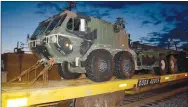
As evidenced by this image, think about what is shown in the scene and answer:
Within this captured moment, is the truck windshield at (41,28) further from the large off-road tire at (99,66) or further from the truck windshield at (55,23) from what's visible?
the large off-road tire at (99,66)

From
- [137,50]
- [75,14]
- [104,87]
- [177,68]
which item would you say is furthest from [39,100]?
[177,68]

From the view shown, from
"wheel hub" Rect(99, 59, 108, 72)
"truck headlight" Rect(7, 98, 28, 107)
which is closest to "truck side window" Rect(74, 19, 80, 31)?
"wheel hub" Rect(99, 59, 108, 72)

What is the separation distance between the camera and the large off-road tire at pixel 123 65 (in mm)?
5770

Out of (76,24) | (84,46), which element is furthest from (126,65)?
(76,24)

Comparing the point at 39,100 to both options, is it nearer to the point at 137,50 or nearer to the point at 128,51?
the point at 128,51

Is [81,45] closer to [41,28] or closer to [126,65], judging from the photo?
[41,28]

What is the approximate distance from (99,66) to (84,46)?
2.03ft

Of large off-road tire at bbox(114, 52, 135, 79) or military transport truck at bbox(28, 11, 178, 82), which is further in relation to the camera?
large off-road tire at bbox(114, 52, 135, 79)

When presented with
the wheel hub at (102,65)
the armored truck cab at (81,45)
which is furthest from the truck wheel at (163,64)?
the wheel hub at (102,65)

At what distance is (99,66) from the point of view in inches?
204

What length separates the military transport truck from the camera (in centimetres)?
491

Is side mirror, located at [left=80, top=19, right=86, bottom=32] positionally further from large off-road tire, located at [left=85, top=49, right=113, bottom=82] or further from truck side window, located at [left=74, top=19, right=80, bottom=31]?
large off-road tire, located at [left=85, top=49, right=113, bottom=82]

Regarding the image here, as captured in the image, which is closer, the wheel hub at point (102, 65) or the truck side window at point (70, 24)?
the truck side window at point (70, 24)

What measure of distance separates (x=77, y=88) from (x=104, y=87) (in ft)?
2.61
